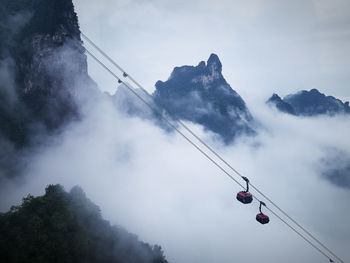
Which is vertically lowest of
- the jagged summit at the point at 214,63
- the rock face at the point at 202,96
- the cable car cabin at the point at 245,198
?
the cable car cabin at the point at 245,198

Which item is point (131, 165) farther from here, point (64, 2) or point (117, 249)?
point (117, 249)

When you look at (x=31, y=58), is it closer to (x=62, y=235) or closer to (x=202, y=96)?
(x=62, y=235)

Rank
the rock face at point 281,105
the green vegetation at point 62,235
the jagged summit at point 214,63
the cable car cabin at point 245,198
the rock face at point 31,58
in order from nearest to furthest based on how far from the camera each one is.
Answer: the cable car cabin at point 245,198 < the green vegetation at point 62,235 < the rock face at point 31,58 < the jagged summit at point 214,63 < the rock face at point 281,105

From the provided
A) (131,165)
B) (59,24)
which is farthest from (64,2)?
(131,165)

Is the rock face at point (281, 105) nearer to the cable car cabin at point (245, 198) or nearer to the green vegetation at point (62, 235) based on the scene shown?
the green vegetation at point (62, 235)

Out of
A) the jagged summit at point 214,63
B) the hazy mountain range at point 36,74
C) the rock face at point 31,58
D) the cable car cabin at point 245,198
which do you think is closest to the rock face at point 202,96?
the jagged summit at point 214,63

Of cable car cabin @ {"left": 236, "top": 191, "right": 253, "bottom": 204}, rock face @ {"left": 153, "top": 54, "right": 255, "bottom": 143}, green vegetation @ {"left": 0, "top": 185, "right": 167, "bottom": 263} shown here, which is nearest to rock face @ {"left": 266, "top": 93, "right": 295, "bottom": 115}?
rock face @ {"left": 153, "top": 54, "right": 255, "bottom": 143}

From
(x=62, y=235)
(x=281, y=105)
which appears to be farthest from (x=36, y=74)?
(x=281, y=105)
